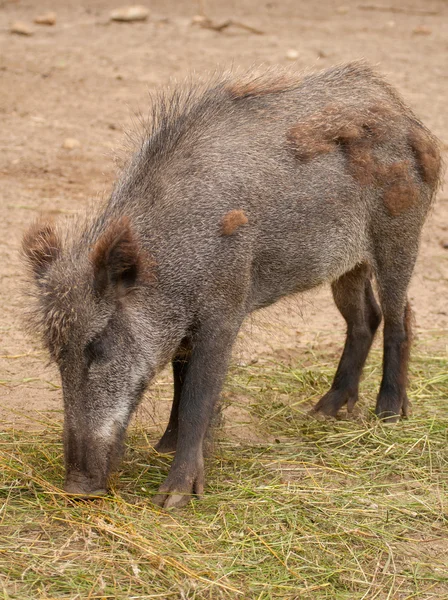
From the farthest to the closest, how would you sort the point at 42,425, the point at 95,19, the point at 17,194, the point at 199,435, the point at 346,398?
the point at 95,19 < the point at 17,194 < the point at 346,398 < the point at 42,425 < the point at 199,435

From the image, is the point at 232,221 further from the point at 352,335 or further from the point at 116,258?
the point at 352,335

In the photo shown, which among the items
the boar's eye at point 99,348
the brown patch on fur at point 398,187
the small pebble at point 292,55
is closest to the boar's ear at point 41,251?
the boar's eye at point 99,348

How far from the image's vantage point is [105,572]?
14.1ft

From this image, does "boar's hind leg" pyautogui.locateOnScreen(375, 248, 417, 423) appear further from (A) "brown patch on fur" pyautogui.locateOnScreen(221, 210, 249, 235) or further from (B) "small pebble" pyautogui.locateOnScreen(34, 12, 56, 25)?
(B) "small pebble" pyautogui.locateOnScreen(34, 12, 56, 25)

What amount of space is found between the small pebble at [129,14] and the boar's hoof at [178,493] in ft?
44.4

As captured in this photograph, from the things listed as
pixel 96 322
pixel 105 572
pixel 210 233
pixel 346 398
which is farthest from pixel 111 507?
pixel 346 398

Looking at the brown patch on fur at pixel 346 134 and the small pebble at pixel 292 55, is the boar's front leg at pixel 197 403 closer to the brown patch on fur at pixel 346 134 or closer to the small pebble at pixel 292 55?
the brown patch on fur at pixel 346 134

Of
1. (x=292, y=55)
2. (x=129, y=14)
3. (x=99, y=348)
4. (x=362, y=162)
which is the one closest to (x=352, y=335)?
(x=362, y=162)

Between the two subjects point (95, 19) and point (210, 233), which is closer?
point (210, 233)

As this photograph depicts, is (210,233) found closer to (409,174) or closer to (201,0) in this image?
(409,174)

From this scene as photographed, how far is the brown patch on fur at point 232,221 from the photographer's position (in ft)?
17.3

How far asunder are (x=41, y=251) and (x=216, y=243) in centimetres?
93

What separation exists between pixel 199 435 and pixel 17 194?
16.2 feet

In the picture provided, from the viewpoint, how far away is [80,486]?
4840mm
